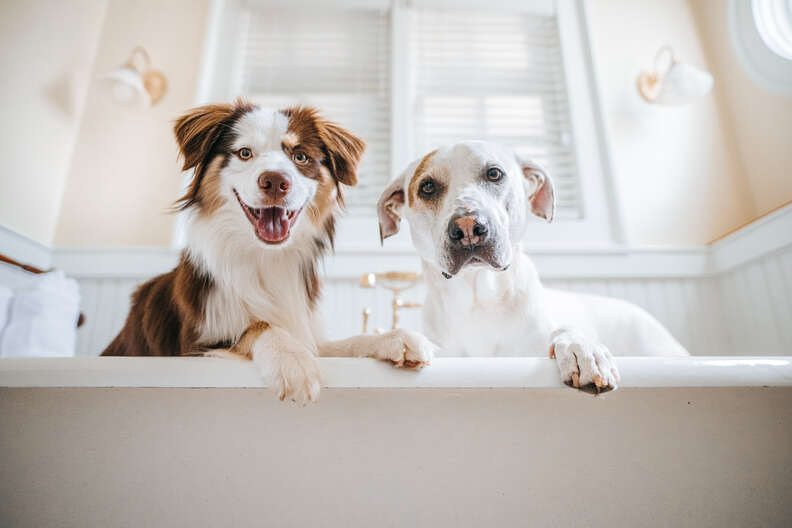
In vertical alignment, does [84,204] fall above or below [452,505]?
above

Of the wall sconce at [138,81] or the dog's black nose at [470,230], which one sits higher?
the wall sconce at [138,81]

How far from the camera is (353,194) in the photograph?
2508 mm

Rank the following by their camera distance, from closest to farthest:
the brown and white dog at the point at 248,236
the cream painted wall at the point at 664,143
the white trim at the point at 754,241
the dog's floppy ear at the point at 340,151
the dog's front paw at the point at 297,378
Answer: the dog's front paw at the point at 297,378
the brown and white dog at the point at 248,236
the dog's floppy ear at the point at 340,151
the white trim at the point at 754,241
the cream painted wall at the point at 664,143

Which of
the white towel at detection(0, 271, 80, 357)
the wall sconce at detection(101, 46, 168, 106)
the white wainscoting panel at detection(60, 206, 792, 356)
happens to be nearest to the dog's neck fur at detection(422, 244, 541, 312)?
the white wainscoting panel at detection(60, 206, 792, 356)

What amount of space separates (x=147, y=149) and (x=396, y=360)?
231 centimetres

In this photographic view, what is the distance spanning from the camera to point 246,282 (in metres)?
1.18

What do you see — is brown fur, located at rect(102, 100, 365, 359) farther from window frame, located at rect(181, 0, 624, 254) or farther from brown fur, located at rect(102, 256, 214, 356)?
window frame, located at rect(181, 0, 624, 254)

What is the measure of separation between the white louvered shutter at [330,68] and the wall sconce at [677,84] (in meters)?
1.52

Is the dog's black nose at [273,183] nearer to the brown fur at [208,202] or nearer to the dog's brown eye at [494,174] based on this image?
the brown fur at [208,202]

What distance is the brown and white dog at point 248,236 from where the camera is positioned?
111 cm

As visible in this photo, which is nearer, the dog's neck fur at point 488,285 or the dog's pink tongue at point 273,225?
the dog's pink tongue at point 273,225

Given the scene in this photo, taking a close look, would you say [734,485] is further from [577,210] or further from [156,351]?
[577,210]

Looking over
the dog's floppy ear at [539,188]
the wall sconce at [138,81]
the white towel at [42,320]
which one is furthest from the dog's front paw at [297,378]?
the wall sconce at [138,81]

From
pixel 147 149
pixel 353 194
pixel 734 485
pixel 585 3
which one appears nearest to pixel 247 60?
pixel 147 149
